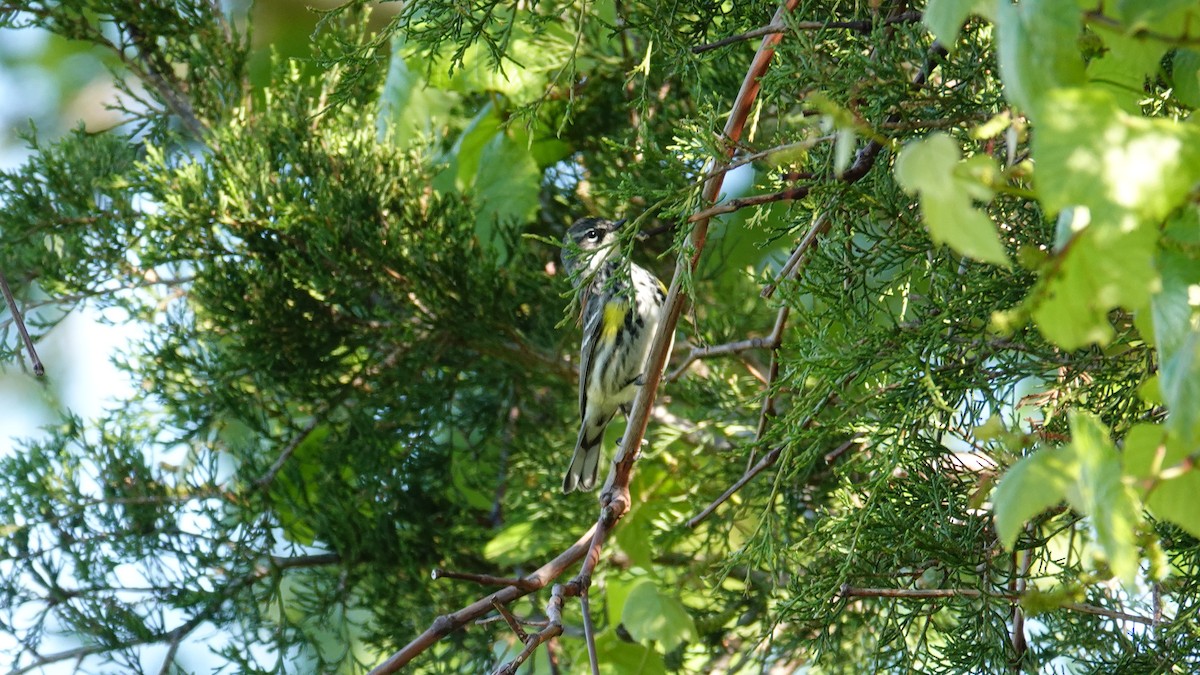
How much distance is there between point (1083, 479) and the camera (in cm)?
60

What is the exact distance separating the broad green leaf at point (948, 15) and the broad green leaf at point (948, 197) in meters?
0.08

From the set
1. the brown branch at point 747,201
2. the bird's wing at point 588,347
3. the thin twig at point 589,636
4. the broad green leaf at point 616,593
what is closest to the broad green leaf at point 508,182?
the bird's wing at point 588,347

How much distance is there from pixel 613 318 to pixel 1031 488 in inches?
89.4

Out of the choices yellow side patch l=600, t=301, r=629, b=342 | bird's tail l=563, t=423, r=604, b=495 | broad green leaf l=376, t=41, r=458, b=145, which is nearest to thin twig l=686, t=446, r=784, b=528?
bird's tail l=563, t=423, r=604, b=495

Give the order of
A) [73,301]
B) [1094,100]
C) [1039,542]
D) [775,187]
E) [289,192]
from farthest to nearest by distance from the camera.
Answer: [73,301] → [289,192] → [775,187] → [1039,542] → [1094,100]

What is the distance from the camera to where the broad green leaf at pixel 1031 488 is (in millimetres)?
617

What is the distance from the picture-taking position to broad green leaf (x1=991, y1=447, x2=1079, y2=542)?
2.02 ft

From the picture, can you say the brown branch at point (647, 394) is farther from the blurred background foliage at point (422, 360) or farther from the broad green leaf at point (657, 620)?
the broad green leaf at point (657, 620)

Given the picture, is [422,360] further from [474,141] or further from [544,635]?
[544,635]

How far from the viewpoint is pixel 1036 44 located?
59 cm

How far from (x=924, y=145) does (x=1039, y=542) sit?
0.86 m

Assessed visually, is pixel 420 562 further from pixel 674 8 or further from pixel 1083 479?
pixel 1083 479

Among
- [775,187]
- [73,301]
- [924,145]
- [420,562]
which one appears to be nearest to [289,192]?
[73,301]

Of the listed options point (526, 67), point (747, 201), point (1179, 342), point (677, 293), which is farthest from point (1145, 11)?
point (526, 67)
